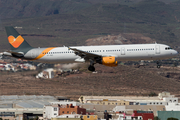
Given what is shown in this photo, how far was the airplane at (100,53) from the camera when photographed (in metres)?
68.2

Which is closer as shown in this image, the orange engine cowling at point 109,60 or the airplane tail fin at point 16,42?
the orange engine cowling at point 109,60

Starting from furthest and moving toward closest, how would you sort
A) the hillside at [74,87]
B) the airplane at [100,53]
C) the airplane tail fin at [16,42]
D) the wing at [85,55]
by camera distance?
the hillside at [74,87]
the airplane tail fin at [16,42]
the airplane at [100,53]
the wing at [85,55]

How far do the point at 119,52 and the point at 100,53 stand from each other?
3246mm

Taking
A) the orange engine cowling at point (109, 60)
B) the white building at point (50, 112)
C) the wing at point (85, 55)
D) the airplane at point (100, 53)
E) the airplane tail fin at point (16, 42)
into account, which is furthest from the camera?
the white building at point (50, 112)

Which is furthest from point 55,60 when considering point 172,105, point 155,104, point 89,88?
point 89,88

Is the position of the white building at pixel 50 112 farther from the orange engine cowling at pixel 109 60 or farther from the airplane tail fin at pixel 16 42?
the orange engine cowling at pixel 109 60

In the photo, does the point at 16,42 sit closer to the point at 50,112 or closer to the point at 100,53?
the point at 100,53

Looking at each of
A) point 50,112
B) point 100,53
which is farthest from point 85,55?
point 50,112

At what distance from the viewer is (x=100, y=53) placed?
69.1 metres

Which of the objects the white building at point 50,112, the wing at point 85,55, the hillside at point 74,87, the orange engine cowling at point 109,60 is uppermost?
the hillside at point 74,87

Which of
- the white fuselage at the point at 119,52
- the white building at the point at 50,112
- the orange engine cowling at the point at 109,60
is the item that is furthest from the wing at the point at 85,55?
the white building at the point at 50,112

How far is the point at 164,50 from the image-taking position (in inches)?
2724

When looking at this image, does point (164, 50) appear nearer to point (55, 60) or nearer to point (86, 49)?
point (86, 49)

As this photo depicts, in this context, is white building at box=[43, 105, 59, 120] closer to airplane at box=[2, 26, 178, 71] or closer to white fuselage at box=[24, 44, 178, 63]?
airplane at box=[2, 26, 178, 71]
